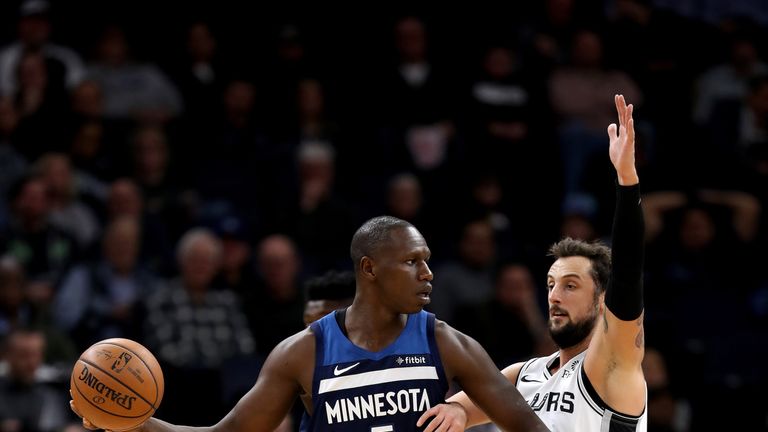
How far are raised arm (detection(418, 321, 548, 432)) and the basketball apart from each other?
1197 millimetres

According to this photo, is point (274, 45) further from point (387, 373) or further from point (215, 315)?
point (387, 373)

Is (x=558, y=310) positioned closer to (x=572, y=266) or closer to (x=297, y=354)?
(x=572, y=266)

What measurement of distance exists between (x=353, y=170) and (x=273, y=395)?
751 cm

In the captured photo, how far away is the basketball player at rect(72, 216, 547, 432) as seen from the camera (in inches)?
198

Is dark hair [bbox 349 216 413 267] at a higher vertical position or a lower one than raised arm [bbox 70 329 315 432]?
higher

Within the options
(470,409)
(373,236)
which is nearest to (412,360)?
(373,236)

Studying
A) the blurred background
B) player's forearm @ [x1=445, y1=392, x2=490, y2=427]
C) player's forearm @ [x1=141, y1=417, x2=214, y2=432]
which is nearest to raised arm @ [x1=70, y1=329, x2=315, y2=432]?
player's forearm @ [x1=141, y1=417, x2=214, y2=432]

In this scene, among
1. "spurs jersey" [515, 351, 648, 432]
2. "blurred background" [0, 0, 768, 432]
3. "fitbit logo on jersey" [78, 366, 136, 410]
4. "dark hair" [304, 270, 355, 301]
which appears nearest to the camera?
"fitbit logo on jersey" [78, 366, 136, 410]

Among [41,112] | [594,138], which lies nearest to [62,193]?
[41,112]

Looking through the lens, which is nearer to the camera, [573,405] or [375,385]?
[375,385]

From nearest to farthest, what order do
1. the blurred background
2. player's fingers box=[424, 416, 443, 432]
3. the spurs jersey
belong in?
player's fingers box=[424, 416, 443, 432] < the spurs jersey < the blurred background

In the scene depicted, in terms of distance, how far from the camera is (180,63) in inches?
510

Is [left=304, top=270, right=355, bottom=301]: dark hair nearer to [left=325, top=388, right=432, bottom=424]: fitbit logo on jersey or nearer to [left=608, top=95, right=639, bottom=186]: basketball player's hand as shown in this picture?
[left=325, top=388, right=432, bottom=424]: fitbit logo on jersey

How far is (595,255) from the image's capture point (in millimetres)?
5676
